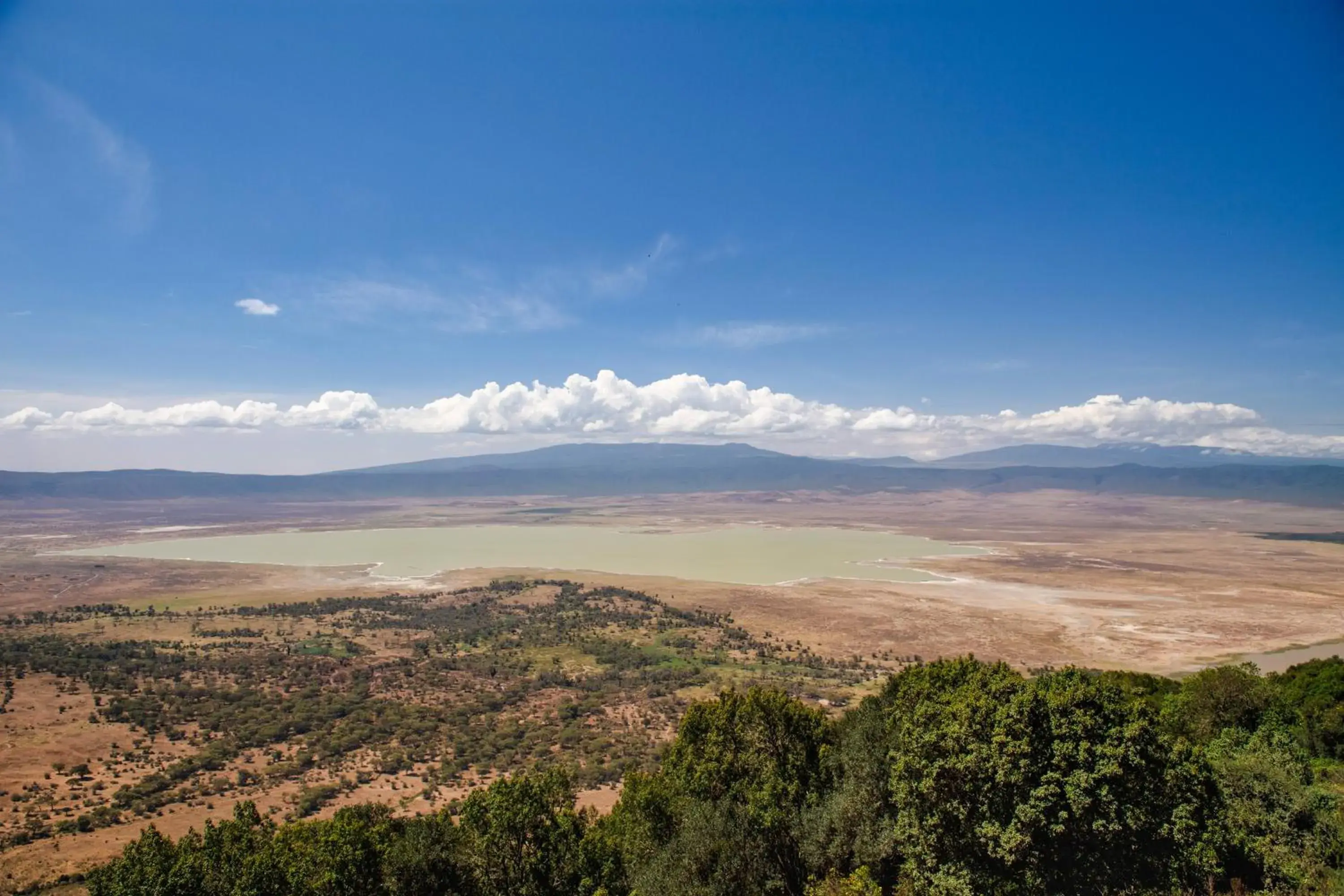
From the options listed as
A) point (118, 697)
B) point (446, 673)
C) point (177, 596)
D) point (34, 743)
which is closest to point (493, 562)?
point (177, 596)

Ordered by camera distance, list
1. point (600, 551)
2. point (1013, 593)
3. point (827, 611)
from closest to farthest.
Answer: point (827, 611) < point (1013, 593) < point (600, 551)

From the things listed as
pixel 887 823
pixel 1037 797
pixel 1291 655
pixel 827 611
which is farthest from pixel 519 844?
pixel 1291 655

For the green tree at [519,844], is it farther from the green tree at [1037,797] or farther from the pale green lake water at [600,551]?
the pale green lake water at [600,551]

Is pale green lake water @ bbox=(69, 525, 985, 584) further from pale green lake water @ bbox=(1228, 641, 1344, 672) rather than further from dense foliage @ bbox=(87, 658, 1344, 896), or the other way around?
dense foliage @ bbox=(87, 658, 1344, 896)

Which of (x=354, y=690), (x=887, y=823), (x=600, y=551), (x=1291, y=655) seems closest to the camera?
(x=887, y=823)

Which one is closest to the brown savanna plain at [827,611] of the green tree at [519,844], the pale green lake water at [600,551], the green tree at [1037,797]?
the pale green lake water at [600,551]

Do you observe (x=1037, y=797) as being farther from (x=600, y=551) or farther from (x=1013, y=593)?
(x=600, y=551)

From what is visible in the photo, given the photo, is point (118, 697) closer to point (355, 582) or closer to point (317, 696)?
point (317, 696)
